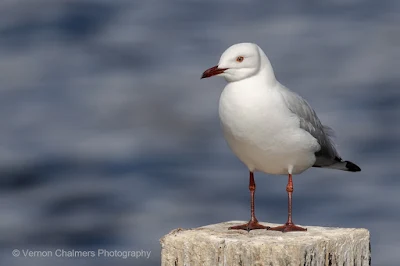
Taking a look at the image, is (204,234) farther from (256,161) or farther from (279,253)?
(256,161)

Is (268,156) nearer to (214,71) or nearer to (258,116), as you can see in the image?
→ (258,116)

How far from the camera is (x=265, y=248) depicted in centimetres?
502

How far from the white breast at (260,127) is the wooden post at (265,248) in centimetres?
67

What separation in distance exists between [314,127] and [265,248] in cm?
171

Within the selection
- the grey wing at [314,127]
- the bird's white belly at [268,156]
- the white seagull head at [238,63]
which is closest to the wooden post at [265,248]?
the bird's white belly at [268,156]

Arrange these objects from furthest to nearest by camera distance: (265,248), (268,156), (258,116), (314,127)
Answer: (314,127) → (268,156) → (258,116) → (265,248)

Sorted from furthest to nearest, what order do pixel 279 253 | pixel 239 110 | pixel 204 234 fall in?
pixel 239 110
pixel 204 234
pixel 279 253

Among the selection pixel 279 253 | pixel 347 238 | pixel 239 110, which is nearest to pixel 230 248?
pixel 279 253

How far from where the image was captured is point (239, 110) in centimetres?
587

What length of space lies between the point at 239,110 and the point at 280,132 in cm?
35

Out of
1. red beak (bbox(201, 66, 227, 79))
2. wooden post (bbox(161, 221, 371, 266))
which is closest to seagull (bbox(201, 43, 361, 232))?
red beak (bbox(201, 66, 227, 79))

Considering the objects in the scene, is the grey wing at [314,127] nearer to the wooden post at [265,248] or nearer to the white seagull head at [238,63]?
the white seagull head at [238,63]

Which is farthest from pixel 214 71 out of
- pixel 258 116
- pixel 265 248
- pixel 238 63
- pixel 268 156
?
pixel 265 248

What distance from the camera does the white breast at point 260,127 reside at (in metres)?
5.86
